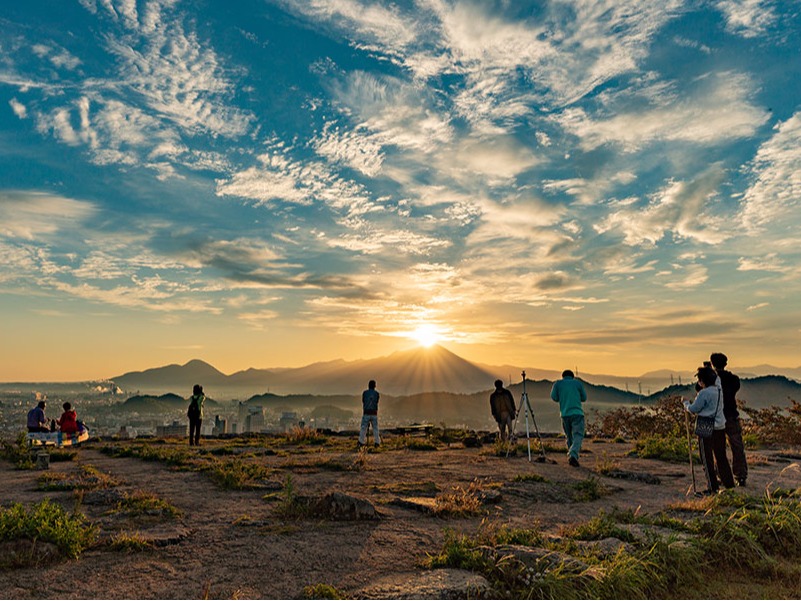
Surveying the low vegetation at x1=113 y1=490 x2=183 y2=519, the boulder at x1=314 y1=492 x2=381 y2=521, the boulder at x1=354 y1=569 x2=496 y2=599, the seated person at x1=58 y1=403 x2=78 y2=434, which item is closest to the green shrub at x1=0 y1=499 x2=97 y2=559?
the low vegetation at x1=113 y1=490 x2=183 y2=519

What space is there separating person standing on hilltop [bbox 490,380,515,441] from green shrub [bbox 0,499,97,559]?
1279 centimetres

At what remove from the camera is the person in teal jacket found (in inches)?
521

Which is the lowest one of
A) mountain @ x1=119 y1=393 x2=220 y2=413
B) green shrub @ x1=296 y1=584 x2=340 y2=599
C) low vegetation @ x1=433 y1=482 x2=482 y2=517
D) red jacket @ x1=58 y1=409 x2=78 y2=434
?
mountain @ x1=119 y1=393 x2=220 y2=413

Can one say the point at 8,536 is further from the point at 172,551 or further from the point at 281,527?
the point at 281,527

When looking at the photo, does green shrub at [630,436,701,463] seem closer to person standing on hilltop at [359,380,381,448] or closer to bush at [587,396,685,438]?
bush at [587,396,685,438]

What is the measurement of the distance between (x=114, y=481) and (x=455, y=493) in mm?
6420

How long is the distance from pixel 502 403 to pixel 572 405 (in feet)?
12.8

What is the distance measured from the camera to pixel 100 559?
5785 mm

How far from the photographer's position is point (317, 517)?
24.9 feet

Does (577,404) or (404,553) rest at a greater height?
(577,404)

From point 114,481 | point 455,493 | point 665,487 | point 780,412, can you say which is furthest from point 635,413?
point 114,481

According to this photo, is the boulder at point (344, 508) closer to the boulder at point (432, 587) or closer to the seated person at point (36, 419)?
the boulder at point (432, 587)

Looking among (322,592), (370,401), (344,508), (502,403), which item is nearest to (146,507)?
(344,508)

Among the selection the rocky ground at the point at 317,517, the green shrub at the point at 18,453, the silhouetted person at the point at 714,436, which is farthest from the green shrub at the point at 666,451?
the green shrub at the point at 18,453
